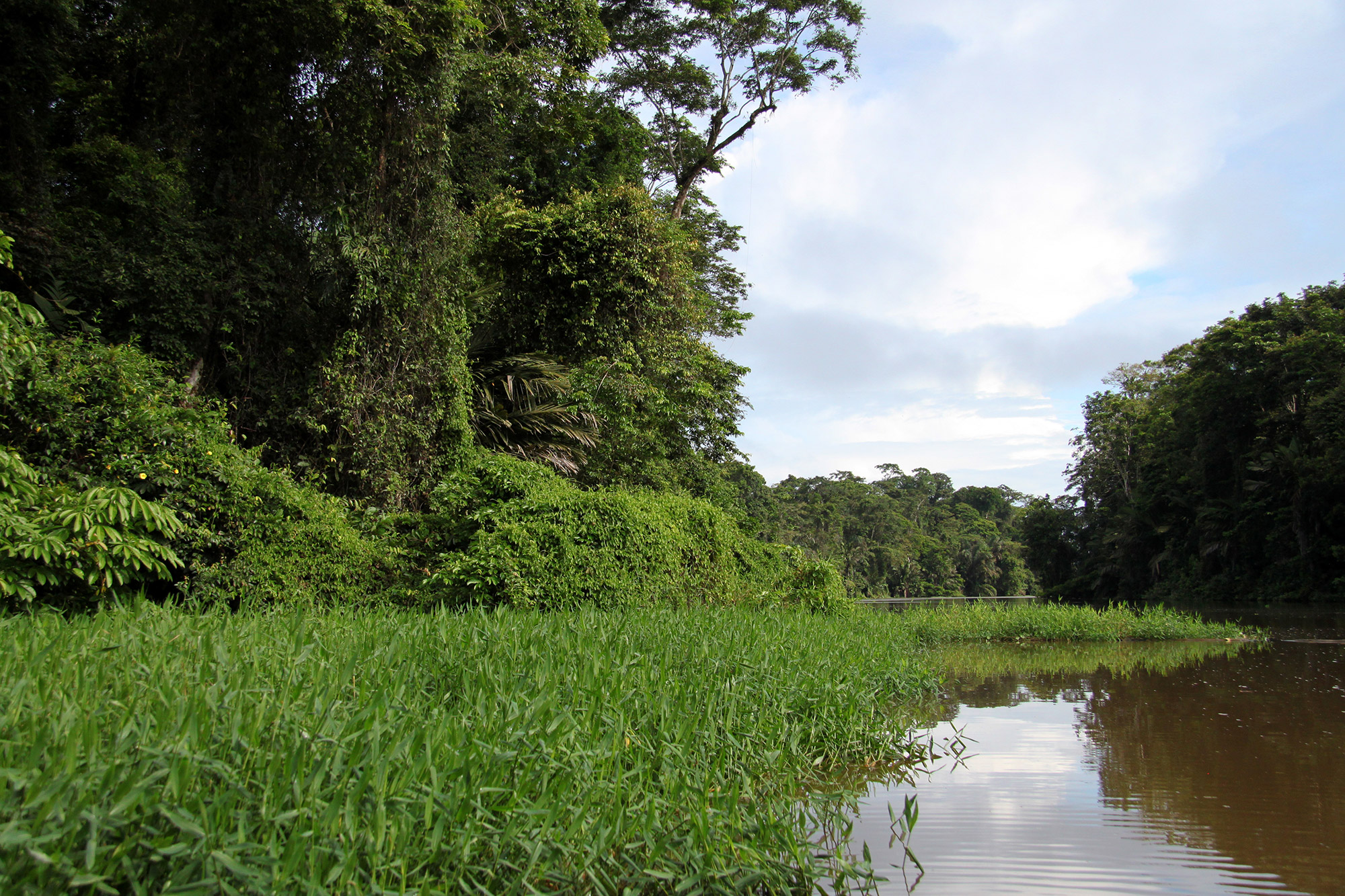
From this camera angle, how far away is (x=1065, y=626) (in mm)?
11375

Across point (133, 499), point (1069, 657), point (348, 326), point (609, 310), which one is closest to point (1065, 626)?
point (1069, 657)

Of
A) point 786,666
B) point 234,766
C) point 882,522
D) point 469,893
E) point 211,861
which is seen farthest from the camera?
point 882,522

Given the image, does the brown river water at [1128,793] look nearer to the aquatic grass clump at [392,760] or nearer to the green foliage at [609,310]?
the aquatic grass clump at [392,760]

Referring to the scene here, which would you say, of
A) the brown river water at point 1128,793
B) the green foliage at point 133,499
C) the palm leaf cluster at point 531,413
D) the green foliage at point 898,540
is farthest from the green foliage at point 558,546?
the green foliage at point 898,540

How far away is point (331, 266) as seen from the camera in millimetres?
8125

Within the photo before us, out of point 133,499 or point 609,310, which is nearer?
point 133,499

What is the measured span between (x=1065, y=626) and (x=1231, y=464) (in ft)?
69.3

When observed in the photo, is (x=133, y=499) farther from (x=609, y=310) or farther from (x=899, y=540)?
(x=899, y=540)

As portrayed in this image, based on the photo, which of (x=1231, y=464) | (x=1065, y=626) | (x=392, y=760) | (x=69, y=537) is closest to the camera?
(x=392, y=760)

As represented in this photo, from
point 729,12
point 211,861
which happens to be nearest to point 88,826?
point 211,861

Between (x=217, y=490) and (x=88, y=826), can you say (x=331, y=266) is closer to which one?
(x=217, y=490)

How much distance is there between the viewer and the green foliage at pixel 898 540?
46.7 metres

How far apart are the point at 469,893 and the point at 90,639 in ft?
8.26

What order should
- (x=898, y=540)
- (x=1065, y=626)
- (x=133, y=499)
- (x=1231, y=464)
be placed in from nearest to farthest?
(x=133, y=499), (x=1065, y=626), (x=1231, y=464), (x=898, y=540)
